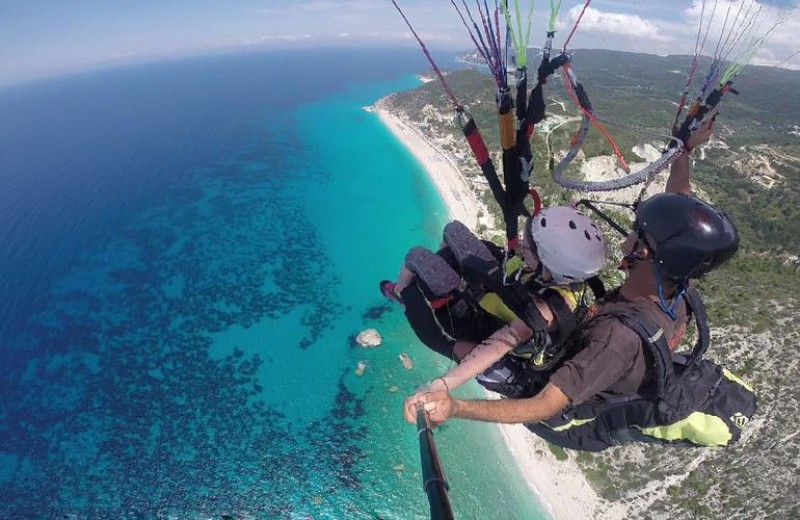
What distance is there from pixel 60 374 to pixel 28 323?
8.83 meters

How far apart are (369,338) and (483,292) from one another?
22296mm

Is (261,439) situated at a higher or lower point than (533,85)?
lower

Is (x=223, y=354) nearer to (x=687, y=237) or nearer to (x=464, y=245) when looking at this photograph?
(x=464, y=245)

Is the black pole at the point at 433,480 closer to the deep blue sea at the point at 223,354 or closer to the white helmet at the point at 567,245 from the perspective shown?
the white helmet at the point at 567,245

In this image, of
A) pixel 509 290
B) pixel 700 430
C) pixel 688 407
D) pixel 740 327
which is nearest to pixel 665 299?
pixel 688 407

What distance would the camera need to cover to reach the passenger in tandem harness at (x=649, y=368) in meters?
2.36

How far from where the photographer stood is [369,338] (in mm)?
25281

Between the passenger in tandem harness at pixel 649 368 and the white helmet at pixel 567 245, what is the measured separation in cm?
25

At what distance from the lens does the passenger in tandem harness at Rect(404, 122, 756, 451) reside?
92.7 inches

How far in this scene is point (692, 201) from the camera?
2791 mm

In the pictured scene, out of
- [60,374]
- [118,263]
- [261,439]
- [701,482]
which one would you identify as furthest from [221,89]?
[701,482]

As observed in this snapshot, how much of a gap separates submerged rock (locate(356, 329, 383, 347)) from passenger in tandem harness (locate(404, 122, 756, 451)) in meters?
21.9

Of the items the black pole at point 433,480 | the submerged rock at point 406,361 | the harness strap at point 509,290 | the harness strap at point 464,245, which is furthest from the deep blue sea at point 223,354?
the black pole at point 433,480

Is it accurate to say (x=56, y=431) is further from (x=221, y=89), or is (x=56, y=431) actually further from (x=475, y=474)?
(x=221, y=89)
